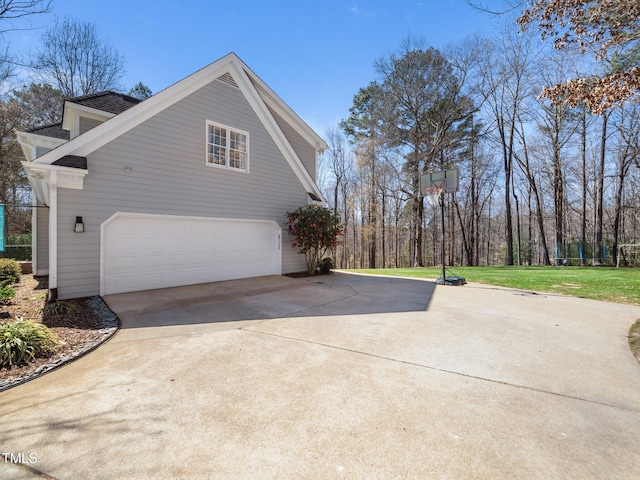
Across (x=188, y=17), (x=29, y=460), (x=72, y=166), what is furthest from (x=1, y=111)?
(x=29, y=460)

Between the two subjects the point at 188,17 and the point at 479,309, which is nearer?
the point at 479,309

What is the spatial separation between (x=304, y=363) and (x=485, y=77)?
22.4 meters

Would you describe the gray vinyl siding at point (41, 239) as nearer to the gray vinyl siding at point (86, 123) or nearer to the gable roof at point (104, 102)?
the gray vinyl siding at point (86, 123)

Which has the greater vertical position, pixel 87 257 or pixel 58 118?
pixel 58 118

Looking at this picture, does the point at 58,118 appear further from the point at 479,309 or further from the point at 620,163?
the point at 620,163

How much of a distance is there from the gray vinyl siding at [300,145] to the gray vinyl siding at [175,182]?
8.66 feet

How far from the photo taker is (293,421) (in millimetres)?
2424

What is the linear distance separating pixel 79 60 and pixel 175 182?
16.4 meters

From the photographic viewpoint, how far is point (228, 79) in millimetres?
9344

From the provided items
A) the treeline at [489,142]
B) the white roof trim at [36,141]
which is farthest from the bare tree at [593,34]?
the white roof trim at [36,141]

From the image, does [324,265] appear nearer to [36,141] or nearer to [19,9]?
[19,9]

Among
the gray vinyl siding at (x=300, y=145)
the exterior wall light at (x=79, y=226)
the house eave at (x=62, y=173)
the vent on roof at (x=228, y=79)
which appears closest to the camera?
the house eave at (x=62, y=173)

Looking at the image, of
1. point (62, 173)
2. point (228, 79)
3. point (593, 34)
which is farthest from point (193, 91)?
point (593, 34)

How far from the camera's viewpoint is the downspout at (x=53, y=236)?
20.5 ft
